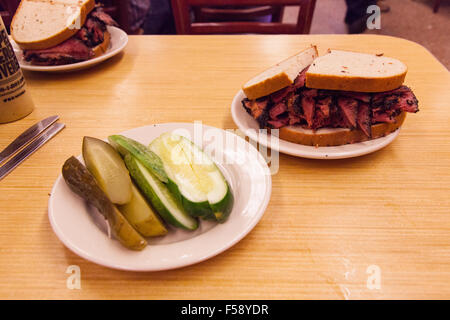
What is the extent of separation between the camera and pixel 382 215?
82 centimetres

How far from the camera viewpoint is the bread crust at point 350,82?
0.99 m

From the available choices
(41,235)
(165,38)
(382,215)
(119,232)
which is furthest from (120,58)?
(382,215)

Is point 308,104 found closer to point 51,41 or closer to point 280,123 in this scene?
point 280,123

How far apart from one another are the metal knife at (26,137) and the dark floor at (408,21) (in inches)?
167

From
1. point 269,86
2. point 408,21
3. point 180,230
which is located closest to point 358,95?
point 269,86

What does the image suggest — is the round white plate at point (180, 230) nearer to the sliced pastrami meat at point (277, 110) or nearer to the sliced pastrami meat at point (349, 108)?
the sliced pastrami meat at point (277, 110)

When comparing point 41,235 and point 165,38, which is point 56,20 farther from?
point 41,235

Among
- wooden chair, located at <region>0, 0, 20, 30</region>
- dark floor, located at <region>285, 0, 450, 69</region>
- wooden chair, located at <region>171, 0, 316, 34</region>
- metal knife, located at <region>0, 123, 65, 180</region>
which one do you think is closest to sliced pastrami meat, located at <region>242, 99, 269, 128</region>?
metal knife, located at <region>0, 123, 65, 180</region>

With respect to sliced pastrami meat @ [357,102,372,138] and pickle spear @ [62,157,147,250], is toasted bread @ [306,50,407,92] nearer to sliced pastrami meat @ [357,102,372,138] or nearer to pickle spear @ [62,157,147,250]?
sliced pastrami meat @ [357,102,372,138]

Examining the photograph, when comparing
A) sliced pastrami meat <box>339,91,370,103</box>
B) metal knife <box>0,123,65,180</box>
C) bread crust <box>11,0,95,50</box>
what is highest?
bread crust <box>11,0,95,50</box>

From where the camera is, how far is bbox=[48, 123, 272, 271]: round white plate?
652 mm

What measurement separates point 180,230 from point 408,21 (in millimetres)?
5419

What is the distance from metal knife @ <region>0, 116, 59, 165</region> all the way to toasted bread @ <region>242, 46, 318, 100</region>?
0.69 meters

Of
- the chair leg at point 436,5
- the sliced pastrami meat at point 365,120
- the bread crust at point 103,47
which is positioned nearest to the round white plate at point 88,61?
the bread crust at point 103,47
